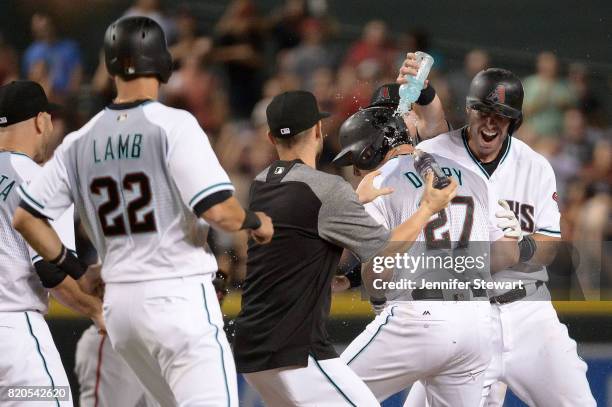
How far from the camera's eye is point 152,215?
359 cm

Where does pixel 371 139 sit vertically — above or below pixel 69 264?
above

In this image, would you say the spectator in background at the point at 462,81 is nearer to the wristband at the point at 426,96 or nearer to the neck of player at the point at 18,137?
the wristband at the point at 426,96

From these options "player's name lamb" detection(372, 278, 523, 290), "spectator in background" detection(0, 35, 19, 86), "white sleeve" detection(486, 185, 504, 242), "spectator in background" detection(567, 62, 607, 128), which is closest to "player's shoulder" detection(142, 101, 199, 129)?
"player's name lamb" detection(372, 278, 523, 290)

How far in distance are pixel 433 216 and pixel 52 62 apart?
482cm

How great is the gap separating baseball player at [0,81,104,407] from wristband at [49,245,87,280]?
0.49 feet

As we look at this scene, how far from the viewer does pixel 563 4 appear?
9.43m

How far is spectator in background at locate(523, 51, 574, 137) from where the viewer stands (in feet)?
26.2

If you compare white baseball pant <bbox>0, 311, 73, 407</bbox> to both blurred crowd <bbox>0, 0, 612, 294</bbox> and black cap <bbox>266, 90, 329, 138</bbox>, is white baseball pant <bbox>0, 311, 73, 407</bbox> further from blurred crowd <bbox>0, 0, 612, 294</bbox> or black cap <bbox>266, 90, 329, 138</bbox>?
blurred crowd <bbox>0, 0, 612, 294</bbox>

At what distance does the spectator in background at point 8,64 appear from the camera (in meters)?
8.41

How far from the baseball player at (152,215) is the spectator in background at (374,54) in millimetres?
4618

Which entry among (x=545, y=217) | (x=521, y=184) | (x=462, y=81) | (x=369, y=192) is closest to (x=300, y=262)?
(x=369, y=192)

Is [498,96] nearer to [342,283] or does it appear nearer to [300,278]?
[342,283]

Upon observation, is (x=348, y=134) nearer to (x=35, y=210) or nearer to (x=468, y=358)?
(x=468, y=358)

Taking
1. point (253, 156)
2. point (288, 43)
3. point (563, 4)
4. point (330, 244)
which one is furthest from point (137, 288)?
point (563, 4)
